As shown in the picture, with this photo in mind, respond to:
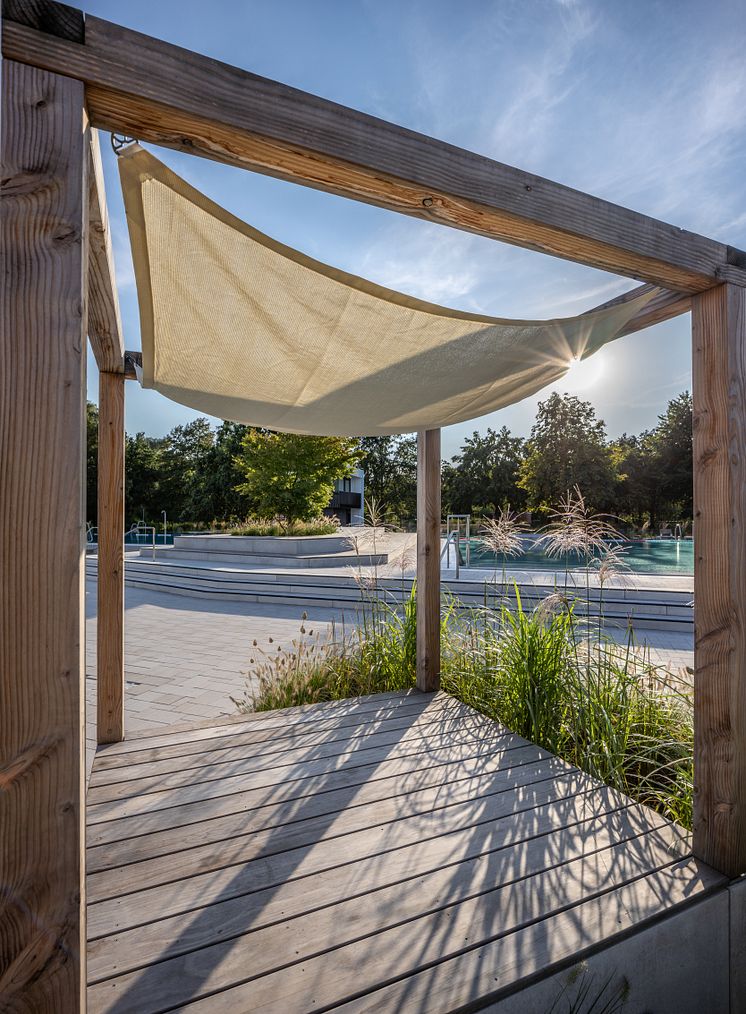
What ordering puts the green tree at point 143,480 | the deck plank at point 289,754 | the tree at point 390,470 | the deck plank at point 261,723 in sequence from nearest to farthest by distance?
the deck plank at point 289,754 → the deck plank at point 261,723 → the green tree at point 143,480 → the tree at point 390,470

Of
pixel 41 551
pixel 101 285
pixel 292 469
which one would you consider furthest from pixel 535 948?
pixel 292 469

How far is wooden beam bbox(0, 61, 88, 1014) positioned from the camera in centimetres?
82

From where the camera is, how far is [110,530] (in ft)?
9.04

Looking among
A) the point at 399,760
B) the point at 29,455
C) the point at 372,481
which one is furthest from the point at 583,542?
the point at 372,481

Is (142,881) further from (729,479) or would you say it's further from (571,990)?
(729,479)

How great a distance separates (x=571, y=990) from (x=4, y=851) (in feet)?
4.40

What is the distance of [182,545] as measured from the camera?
1327 cm

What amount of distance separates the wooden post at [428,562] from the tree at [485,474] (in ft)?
89.5

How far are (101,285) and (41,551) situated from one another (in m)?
1.42

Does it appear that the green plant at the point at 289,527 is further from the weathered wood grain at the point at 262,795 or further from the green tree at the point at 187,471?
the weathered wood grain at the point at 262,795

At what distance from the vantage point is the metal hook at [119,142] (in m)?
1.08

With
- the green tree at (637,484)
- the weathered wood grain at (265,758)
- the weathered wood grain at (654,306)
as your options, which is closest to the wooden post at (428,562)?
the weathered wood grain at (265,758)

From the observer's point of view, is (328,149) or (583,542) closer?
(328,149)

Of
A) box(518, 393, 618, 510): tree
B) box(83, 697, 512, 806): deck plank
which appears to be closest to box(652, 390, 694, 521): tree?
box(518, 393, 618, 510): tree
